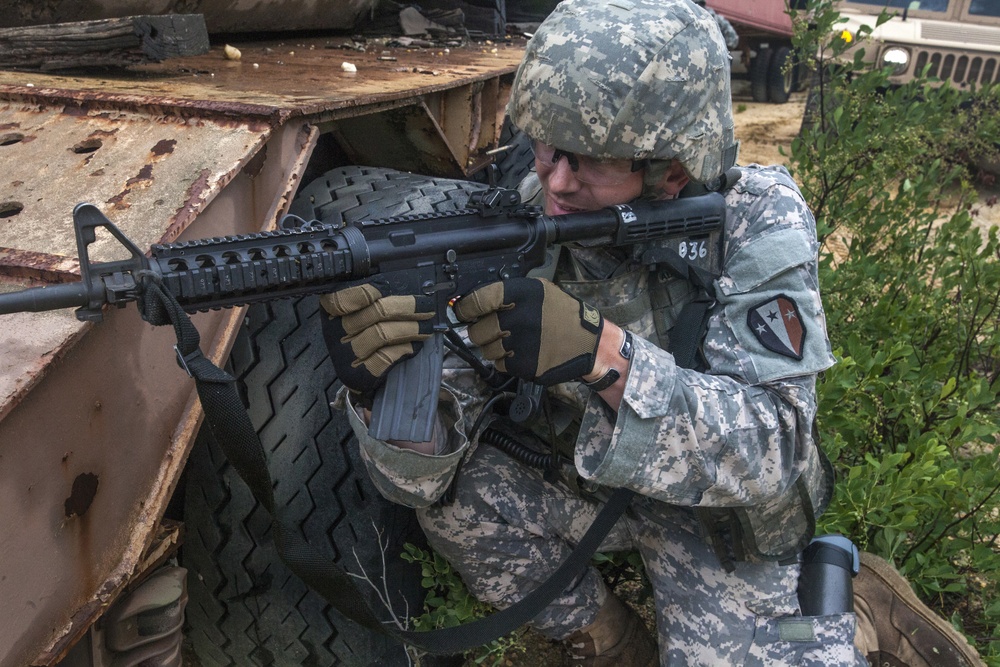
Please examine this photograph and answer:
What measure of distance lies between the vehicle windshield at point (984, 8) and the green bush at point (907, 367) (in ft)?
9.33

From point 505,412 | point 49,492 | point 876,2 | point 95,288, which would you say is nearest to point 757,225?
point 505,412

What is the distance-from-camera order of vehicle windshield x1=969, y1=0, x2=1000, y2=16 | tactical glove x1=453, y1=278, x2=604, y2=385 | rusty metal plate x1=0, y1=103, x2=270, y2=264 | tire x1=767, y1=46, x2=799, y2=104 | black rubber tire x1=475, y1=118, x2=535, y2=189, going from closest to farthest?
rusty metal plate x1=0, y1=103, x2=270, y2=264 < tactical glove x1=453, y1=278, x2=604, y2=385 < black rubber tire x1=475, y1=118, x2=535, y2=189 < vehicle windshield x1=969, y1=0, x2=1000, y2=16 < tire x1=767, y1=46, x2=799, y2=104

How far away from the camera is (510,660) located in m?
2.53

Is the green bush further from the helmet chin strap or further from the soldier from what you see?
the helmet chin strap

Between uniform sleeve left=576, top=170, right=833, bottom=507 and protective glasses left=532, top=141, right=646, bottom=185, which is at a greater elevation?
protective glasses left=532, top=141, right=646, bottom=185

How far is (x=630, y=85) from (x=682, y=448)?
2.41ft

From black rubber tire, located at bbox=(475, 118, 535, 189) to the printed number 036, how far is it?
4.60 ft

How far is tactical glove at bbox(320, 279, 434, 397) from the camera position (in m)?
1.62

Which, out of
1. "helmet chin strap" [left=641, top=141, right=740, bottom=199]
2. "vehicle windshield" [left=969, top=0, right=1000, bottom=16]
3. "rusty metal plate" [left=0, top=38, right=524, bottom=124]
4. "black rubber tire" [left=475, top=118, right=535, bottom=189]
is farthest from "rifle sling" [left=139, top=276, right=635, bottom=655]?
"vehicle windshield" [left=969, top=0, right=1000, bottom=16]

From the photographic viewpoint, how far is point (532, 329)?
66.5 inches

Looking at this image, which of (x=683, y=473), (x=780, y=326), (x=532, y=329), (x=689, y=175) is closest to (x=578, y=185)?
(x=689, y=175)

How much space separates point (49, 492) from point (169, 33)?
1493mm

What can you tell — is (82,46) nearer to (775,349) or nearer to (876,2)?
(775,349)

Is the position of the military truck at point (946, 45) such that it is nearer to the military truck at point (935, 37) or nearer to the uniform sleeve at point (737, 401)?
the military truck at point (935, 37)
